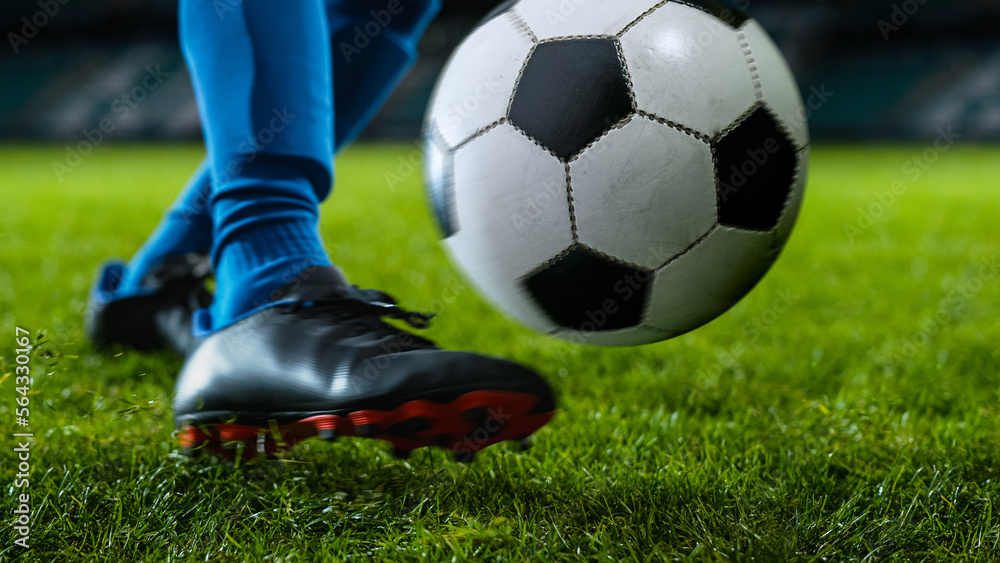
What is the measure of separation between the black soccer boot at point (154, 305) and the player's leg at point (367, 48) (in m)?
0.57

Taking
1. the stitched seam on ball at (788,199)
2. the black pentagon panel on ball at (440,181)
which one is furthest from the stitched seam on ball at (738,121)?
the black pentagon panel on ball at (440,181)

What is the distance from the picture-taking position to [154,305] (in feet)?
7.00

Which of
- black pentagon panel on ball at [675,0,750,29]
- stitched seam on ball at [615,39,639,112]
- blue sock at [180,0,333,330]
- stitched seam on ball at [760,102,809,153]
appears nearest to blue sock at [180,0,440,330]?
blue sock at [180,0,333,330]

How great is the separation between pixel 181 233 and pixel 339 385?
1.09m

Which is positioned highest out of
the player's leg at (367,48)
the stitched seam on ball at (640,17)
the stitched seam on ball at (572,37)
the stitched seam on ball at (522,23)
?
the player's leg at (367,48)

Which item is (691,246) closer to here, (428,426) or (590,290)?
(590,290)

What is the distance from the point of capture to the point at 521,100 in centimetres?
138

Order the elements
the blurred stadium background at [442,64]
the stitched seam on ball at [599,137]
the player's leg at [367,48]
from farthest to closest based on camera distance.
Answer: the blurred stadium background at [442,64] → the player's leg at [367,48] → the stitched seam on ball at [599,137]

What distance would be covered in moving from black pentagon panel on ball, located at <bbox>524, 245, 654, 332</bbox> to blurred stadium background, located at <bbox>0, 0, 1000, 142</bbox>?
20323 mm

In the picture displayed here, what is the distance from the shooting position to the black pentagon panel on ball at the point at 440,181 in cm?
145

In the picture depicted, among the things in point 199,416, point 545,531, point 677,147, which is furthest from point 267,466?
point 677,147

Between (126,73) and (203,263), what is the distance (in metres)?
26.6

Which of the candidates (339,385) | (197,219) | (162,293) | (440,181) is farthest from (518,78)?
(162,293)

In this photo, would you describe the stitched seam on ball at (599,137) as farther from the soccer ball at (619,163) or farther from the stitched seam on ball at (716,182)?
the stitched seam on ball at (716,182)
